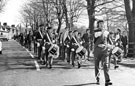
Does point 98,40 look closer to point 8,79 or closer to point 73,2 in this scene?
point 8,79

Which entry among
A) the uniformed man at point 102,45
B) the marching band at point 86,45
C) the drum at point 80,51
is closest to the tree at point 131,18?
the marching band at point 86,45

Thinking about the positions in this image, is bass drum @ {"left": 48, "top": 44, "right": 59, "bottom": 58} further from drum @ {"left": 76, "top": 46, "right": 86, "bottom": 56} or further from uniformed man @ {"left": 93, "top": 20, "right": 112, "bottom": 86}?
uniformed man @ {"left": 93, "top": 20, "right": 112, "bottom": 86}

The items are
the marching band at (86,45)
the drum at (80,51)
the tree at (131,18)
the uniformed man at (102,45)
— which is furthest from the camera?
the tree at (131,18)

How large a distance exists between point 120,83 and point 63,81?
1810 millimetres

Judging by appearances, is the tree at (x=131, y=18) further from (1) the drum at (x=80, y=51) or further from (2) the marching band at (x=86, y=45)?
(1) the drum at (x=80, y=51)

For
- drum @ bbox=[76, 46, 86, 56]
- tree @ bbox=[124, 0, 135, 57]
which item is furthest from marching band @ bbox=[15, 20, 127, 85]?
tree @ bbox=[124, 0, 135, 57]

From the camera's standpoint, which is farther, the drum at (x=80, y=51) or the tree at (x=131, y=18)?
the tree at (x=131, y=18)

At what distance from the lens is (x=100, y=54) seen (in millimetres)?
8289

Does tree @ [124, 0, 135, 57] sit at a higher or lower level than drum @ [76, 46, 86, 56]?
higher

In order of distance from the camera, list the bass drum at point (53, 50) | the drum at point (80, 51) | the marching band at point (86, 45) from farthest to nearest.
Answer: the drum at point (80, 51) < the bass drum at point (53, 50) < the marching band at point (86, 45)

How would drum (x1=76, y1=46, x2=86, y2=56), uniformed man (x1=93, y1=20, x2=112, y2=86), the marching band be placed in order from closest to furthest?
uniformed man (x1=93, y1=20, x2=112, y2=86)
the marching band
drum (x1=76, y1=46, x2=86, y2=56)

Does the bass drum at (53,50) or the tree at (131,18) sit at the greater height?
the tree at (131,18)

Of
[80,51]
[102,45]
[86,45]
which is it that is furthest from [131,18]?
[102,45]


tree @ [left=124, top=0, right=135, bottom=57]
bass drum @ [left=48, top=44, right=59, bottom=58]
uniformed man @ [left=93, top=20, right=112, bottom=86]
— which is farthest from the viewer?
tree @ [left=124, top=0, right=135, bottom=57]
